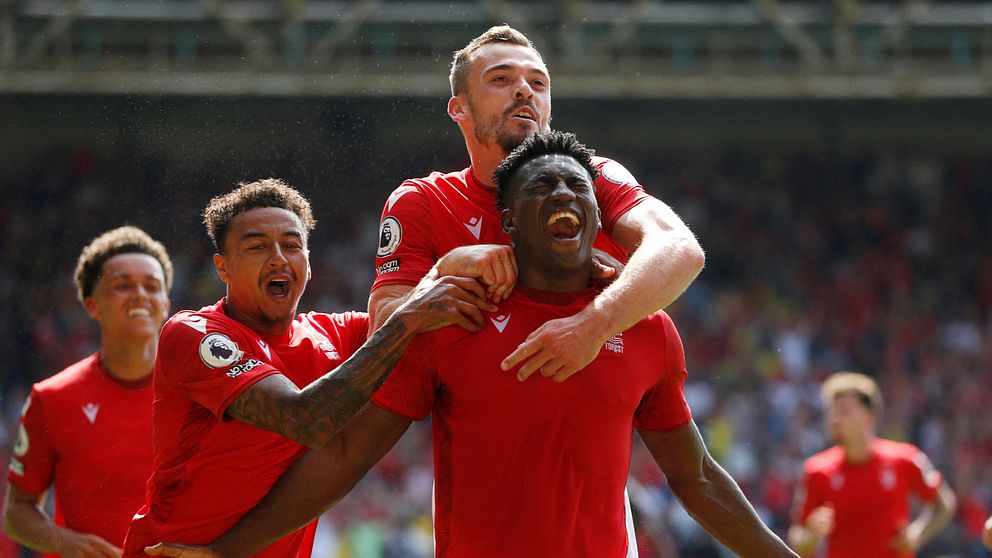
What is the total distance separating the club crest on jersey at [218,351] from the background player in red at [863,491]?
5.77 meters

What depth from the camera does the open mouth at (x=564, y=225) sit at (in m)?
3.65

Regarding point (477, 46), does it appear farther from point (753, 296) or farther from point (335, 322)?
point (753, 296)

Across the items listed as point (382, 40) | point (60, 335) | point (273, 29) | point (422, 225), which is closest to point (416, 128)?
point (382, 40)

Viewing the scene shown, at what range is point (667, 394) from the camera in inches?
153

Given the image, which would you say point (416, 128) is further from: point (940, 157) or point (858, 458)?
point (858, 458)

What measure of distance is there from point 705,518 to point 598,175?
48.6 inches

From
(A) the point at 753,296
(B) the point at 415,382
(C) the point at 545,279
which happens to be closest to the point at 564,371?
(C) the point at 545,279

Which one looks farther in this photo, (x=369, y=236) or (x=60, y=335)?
(x=369, y=236)

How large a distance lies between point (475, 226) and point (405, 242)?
0.29 m

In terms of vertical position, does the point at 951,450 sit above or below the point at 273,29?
below

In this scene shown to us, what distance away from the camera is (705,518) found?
4121mm

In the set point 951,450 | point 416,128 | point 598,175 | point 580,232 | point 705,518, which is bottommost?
point 705,518

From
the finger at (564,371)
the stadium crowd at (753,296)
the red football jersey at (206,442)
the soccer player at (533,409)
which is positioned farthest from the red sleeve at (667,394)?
the stadium crowd at (753,296)

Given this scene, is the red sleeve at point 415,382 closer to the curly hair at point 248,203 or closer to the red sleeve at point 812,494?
the curly hair at point 248,203
